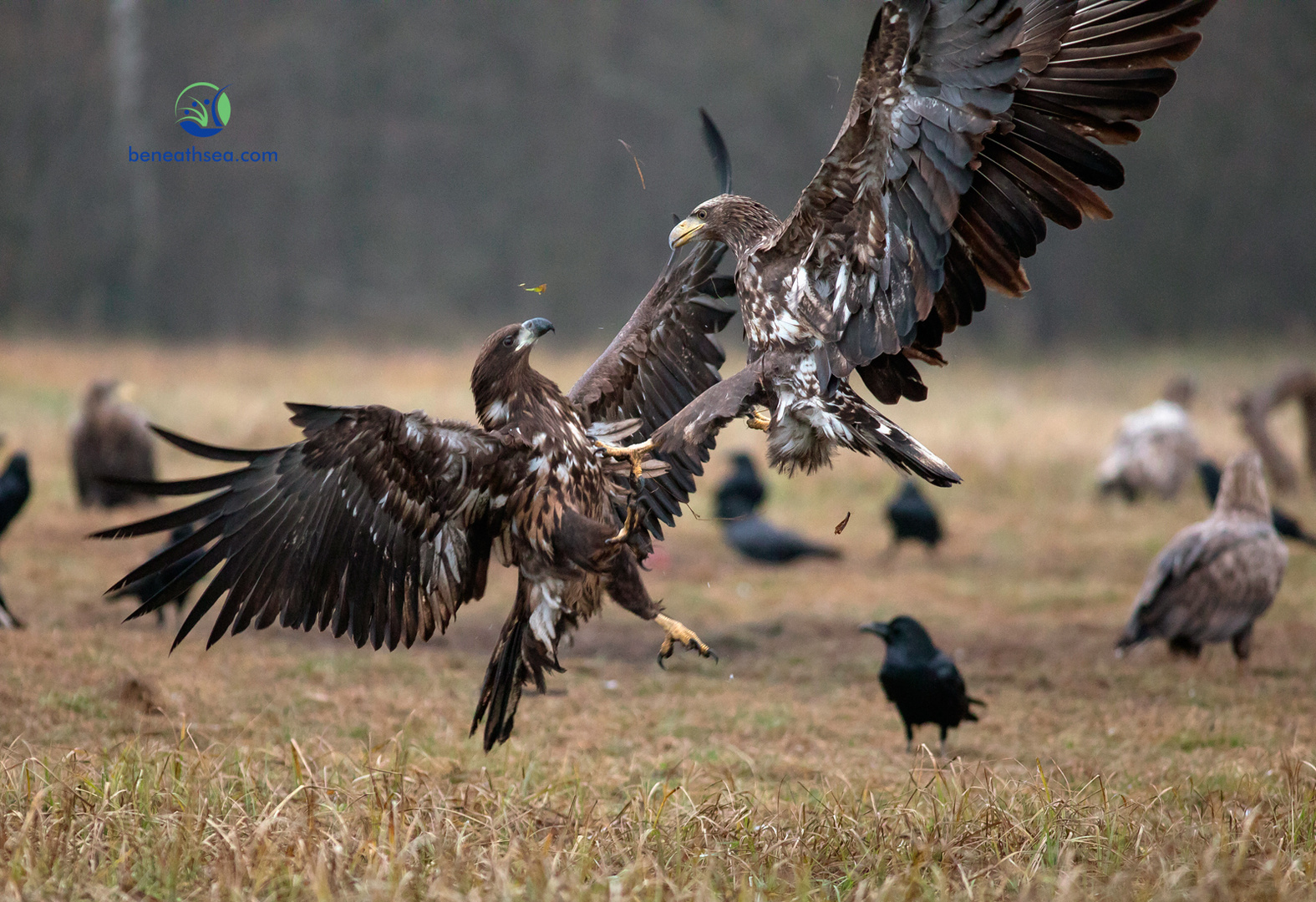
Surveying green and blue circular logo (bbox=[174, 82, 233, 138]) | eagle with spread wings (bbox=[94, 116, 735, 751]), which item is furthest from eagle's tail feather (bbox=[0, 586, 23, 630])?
green and blue circular logo (bbox=[174, 82, 233, 138])

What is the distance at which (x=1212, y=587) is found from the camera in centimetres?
615

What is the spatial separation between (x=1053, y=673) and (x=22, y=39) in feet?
63.7

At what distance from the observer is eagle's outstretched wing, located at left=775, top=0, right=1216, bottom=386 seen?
3.49m

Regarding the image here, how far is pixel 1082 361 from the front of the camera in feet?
69.5

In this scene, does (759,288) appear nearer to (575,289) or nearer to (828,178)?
(828,178)

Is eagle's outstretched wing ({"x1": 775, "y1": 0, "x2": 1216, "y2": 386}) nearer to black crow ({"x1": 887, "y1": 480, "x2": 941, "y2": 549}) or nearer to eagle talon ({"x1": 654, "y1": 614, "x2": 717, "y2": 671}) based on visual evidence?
eagle talon ({"x1": 654, "y1": 614, "x2": 717, "y2": 671})

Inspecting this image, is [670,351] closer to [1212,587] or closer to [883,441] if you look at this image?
[883,441]

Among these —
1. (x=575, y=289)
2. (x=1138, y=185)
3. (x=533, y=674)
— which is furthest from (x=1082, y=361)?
(x=533, y=674)

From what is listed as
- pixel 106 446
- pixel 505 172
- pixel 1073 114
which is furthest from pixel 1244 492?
pixel 505 172

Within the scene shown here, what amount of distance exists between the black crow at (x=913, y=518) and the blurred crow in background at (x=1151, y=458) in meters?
2.93

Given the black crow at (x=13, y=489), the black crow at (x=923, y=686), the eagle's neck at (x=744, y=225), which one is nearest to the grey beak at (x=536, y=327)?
the eagle's neck at (x=744, y=225)

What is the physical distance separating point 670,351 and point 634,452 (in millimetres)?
825

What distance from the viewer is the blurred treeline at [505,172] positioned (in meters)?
21.0

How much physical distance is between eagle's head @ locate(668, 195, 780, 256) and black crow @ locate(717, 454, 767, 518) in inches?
211
